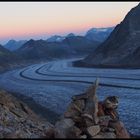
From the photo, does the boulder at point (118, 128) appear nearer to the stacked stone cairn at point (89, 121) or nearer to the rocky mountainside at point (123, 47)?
the stacked stone cairn at point (89, 121)

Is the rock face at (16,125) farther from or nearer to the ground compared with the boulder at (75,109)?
nearer to the ground

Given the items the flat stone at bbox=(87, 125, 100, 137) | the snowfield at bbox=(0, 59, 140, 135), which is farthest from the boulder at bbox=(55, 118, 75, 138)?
the snowfield at bbox=(0, 59, 140, 135)

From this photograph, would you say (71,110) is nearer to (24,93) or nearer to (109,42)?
(24,93)

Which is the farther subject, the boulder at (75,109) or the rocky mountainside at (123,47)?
the rocky mountainside at (123,47)

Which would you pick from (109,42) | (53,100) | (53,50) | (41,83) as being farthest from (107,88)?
(53,50)

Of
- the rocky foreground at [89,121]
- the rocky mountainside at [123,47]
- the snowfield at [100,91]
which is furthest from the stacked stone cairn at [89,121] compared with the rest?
the rocky mountainside at [123,47]

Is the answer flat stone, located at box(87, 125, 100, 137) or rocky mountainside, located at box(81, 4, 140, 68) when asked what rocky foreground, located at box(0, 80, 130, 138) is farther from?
rocky mountainside, located at box(81, 4, 140, 68)

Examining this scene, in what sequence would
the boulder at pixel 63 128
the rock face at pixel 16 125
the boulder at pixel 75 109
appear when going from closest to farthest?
the boulder at pixel 63 128
the boulder at pixel 75 109
the rock face at pixel 16 125
